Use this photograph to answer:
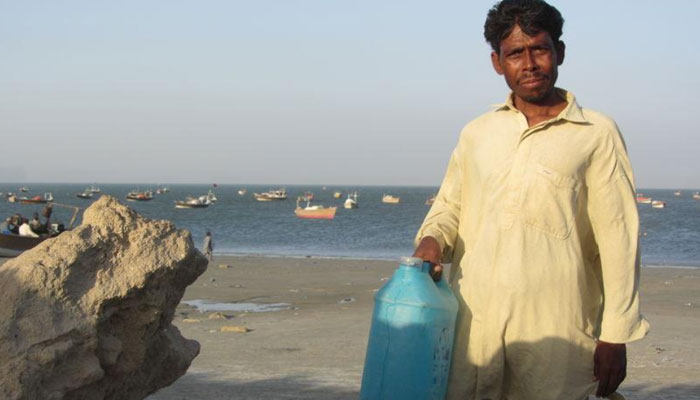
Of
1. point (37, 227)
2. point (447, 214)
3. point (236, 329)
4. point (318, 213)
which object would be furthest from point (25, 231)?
point (318, 213)

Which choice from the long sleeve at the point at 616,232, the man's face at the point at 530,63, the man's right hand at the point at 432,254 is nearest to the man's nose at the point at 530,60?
the man's face at the point at 530,63

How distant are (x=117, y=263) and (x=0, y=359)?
0.64m

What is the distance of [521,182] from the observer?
10.6ft

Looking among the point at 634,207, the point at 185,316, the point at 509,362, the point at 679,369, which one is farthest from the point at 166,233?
the point at 185,316

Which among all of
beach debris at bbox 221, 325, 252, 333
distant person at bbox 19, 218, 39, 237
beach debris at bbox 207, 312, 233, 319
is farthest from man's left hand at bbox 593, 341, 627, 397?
distant person at bbox 19, 218, 39, 237

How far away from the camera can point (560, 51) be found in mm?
3408

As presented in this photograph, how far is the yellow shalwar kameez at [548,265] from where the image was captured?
10.5 feet

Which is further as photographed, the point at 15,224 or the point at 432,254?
the point at 15,224

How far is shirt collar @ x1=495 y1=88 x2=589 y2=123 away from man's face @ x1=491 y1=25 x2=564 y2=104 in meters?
0.06

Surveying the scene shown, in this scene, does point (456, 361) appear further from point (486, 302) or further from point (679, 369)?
point (679, 369)

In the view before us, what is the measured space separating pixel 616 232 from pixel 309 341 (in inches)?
293

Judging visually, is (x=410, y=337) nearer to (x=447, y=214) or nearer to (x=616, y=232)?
(x=447, y=214)

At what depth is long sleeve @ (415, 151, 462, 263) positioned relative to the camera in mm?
3453

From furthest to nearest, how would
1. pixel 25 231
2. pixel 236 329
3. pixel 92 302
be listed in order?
1. pixel 25 231
2. pixel 236 329
3. pixel 92 302
